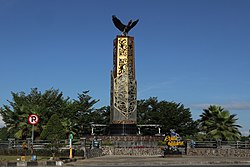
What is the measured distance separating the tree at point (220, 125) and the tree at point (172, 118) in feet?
82.7

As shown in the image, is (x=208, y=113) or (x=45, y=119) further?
(x=45, y=119)

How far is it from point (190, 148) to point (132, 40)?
13.0 metres

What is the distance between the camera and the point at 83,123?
6438 cm

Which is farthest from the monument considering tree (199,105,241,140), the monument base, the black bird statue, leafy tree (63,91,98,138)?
leafy tree (63,91,98,138)

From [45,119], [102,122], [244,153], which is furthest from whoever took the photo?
[102,122]

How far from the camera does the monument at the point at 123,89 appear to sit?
39031 millimetres

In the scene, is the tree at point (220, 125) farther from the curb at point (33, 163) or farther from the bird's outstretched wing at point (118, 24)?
the curb at point (33, 163)

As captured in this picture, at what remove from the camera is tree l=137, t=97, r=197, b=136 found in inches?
2566

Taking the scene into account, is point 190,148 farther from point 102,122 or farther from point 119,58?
point 102,122

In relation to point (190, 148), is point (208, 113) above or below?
above

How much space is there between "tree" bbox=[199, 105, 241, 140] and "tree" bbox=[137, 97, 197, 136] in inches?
993

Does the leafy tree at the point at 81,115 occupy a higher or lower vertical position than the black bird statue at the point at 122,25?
lower

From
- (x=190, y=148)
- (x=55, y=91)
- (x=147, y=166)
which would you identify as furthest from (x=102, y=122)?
(x=147, y=166)

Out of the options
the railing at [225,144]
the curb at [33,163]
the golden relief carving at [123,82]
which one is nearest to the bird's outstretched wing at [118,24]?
the golden relief carving at [123,82]
